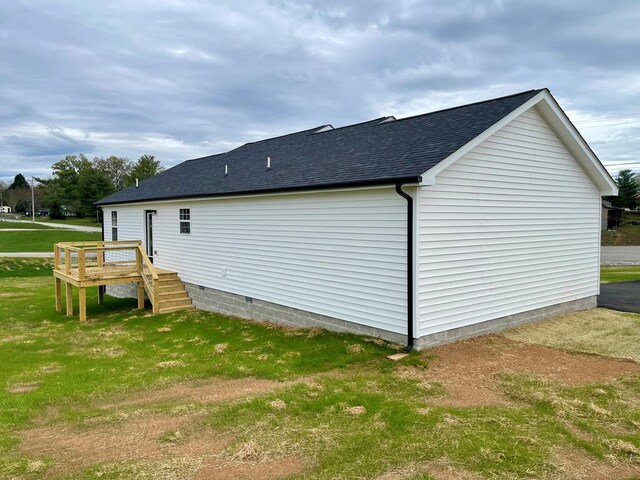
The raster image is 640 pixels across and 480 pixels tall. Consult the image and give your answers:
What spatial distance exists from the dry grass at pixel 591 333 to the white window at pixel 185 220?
31.5ft

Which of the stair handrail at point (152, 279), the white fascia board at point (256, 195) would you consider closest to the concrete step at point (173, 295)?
the stair handrail at point (152, 279)

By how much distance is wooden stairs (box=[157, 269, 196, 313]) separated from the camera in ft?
43.9

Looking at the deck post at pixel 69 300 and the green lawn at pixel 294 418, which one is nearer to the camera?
the green lawn at pixel 294 418

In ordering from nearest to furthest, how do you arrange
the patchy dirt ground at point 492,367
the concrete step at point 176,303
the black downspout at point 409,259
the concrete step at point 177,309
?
the patchy dirt ground at point 492,367
the black downspout at point 409,259
the concrete step at point 177,309
the concrete step at point 176,303

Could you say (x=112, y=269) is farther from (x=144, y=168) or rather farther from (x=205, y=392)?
(x=144, y=168)

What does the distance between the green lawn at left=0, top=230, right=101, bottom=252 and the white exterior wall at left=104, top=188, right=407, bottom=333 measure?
29.8 metres

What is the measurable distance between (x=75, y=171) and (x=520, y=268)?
75.1 meters

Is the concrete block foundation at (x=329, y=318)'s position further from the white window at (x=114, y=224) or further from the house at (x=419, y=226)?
the white window at (x=114, y=224)

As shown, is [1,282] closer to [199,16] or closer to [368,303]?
[199,16]

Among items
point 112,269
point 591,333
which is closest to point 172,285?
point 112,269

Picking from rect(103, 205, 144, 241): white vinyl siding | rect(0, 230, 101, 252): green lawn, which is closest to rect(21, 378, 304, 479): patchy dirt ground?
rect(103, 205, 144, 241): white vinyl siding

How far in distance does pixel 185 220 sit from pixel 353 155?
661 cm

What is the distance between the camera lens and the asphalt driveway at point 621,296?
459 inches

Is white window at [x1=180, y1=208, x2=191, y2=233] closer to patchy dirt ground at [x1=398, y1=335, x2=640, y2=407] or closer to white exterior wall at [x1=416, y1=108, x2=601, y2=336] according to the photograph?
white exterior wall at [x1=416, y1=108, x2=601, y2=336]
